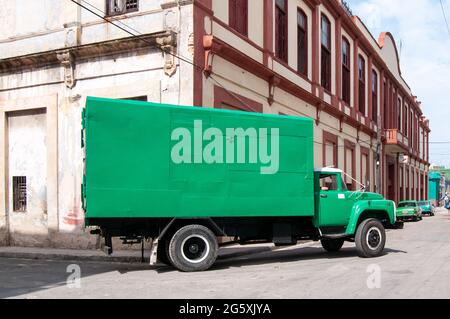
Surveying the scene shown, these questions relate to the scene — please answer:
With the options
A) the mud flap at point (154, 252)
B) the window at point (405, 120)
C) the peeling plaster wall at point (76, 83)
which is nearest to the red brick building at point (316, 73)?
the peeling plaster wall at point (76, 83)

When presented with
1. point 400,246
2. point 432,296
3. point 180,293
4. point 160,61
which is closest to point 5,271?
point 180,293

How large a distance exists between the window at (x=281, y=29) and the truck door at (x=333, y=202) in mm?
9769

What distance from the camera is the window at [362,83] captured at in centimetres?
3591

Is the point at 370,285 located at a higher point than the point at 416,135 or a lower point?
lower

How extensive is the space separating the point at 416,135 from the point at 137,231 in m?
57.0

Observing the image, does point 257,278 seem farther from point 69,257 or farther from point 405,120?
point 405,120

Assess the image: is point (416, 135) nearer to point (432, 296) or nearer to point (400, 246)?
point (400, 246)

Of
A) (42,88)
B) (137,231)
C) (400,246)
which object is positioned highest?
(42,88)

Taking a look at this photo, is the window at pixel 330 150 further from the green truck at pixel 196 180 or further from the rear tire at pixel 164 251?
the rear tire at pixel 164 251

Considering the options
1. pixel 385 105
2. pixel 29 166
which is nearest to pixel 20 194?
pixel 29 166

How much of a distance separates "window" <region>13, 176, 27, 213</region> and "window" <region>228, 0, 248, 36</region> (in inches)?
352

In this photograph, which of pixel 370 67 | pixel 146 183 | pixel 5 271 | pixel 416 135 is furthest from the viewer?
pixel 416 135
